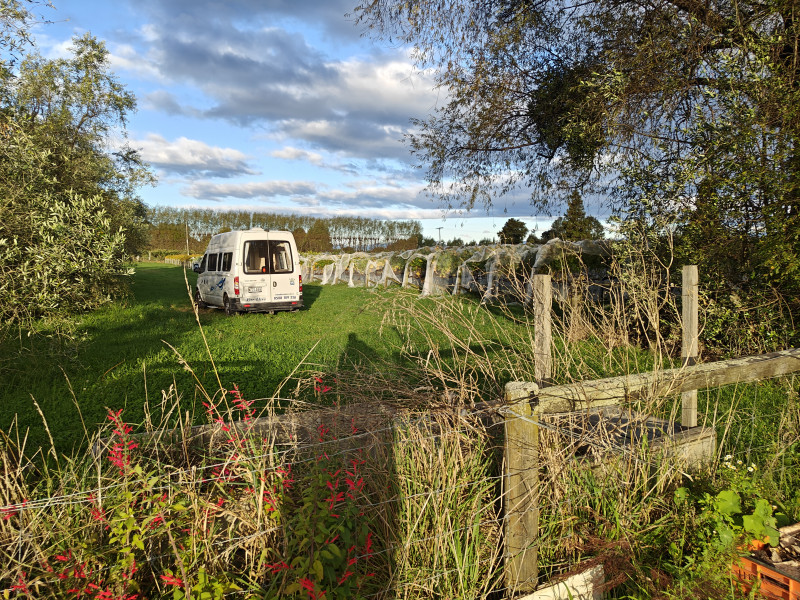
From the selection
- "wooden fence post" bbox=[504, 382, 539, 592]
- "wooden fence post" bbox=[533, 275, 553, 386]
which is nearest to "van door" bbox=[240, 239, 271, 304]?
"wooden fence post" bbox=[533, 275, 553, 386]

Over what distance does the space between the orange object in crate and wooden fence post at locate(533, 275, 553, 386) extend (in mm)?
1481

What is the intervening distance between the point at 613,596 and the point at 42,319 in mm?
9281

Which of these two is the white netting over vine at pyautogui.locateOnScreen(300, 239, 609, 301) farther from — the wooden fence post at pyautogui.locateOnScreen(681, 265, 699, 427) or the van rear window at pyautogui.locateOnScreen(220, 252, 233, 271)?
the wooden fence post at pyautogui.locateOnScreen(681, 265, 699, 427)

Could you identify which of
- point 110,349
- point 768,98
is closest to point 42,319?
point 110,349

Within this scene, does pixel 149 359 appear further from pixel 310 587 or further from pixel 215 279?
pixel 215 279

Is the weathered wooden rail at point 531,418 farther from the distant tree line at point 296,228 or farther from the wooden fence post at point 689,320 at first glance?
the distant tree line at point 296,228

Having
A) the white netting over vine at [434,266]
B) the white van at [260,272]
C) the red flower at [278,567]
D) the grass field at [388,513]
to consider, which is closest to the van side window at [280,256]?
the white van at [260,272]

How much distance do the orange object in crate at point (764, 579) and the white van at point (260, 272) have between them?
42.5 feet

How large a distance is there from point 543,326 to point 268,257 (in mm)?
11774

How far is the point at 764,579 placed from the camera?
2260 mm

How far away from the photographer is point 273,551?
2295 mm

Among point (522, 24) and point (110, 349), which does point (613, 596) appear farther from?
point (110, 349)

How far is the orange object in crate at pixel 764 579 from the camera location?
2127mm

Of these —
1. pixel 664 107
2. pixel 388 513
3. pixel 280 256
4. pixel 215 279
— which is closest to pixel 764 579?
pixel 388 513
